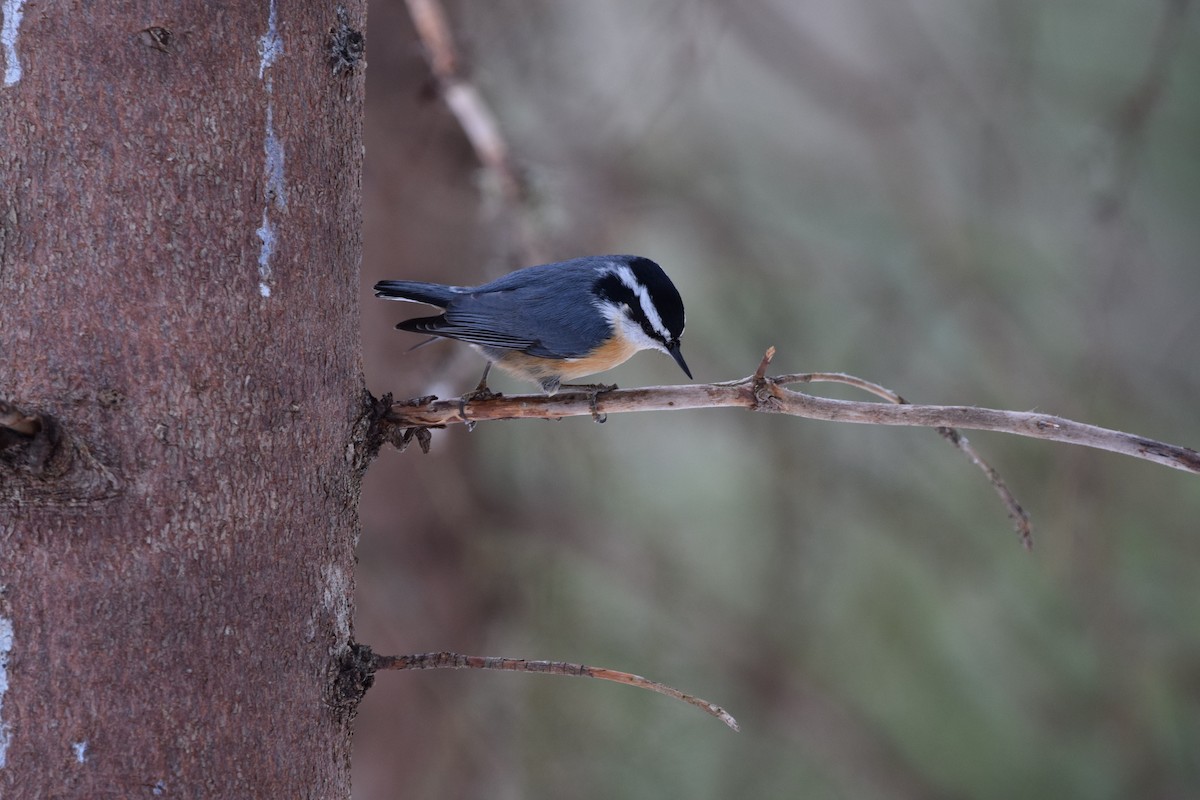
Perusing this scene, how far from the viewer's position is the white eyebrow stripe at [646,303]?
2.87 metres

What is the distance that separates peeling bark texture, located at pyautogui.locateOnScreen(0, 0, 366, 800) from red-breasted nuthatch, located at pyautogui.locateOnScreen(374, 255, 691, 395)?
4.28 ft

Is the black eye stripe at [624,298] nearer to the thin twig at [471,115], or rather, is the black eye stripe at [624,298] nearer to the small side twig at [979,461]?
the thin twig at [471,115]

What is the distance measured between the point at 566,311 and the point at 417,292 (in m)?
0.43

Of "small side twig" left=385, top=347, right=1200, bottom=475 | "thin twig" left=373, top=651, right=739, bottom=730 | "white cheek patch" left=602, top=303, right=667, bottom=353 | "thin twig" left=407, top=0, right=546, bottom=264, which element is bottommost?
"thin twig" left=373, top=651, right=739, bottom=730


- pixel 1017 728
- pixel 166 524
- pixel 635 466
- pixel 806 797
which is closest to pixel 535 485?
pixel 635 466

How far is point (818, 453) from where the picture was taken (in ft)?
14.2

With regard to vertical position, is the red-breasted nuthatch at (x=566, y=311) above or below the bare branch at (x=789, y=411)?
above

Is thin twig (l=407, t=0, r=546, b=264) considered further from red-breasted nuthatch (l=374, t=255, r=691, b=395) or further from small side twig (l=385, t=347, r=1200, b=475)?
small side twig (l=385, t=347, r=1200, b=475)

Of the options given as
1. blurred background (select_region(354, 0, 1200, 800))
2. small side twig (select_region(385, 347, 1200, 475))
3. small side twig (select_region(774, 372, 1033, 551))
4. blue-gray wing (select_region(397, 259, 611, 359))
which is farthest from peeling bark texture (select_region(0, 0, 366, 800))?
blurred background (select_region(354, 0, 1200, 800))

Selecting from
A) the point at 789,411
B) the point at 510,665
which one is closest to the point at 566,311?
the point at 789,411

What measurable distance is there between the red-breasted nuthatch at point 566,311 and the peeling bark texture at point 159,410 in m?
1.30

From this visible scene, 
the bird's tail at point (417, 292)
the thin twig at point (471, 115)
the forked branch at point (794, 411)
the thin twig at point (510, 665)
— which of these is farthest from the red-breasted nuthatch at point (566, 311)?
the thin twig at point (510, 665)

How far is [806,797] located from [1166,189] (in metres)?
3.49

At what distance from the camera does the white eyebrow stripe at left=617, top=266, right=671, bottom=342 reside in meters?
2.87
